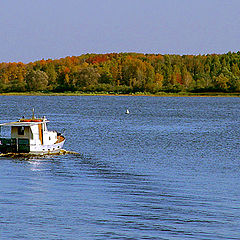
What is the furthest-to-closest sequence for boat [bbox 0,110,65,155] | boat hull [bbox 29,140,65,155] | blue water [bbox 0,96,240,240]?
1. boat hull [bbox 29,140,65,155]
2. boat [bbox 0,110,65,155]
3. blue water [bbox 0,96,240,240]

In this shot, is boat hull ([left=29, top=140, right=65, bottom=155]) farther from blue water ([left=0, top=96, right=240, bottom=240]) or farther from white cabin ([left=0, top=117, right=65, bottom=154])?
blue water ([left=0, top=96, right=240, bottom=240])

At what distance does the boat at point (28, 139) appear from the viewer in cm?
4972

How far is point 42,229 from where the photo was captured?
2605 cm

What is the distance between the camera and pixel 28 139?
49969 mm

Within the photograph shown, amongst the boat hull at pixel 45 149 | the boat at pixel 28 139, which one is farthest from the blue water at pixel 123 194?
the boat at pixel 28 139

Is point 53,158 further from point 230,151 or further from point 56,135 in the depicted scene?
point 230,151

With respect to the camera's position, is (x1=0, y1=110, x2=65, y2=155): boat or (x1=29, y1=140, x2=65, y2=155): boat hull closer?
(x1=0, y1=110, x2=65, y2=155): boat

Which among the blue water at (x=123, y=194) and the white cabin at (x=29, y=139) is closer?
the blue water at (x=123, y=194)

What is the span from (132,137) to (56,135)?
62.6 ft

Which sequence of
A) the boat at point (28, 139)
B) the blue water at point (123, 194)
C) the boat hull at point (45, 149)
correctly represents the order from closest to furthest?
the blue water at point (123, 194) < the boat at point (28, 139) < the boat hull at point (45, 149)

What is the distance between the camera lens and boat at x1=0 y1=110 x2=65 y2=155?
49719mm

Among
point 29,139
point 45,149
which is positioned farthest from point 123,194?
point 29,139

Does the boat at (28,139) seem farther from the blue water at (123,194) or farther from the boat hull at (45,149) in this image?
the blue water at (123,194)

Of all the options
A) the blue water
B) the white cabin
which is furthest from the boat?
the blue water
